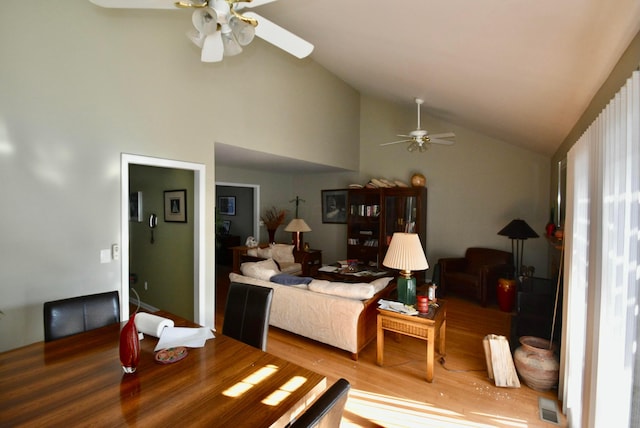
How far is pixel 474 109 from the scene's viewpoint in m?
3.97

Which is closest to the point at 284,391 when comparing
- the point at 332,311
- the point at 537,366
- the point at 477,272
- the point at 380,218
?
the point at 332,311

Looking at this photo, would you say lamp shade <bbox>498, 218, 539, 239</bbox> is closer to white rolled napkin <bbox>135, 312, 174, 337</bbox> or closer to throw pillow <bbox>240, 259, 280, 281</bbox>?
throw pillow <bbox>240, 259, 280, 281</bbox>

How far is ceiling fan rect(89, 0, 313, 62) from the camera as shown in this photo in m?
1.67

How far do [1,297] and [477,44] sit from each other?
12.7 feet

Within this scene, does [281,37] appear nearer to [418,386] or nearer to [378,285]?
[378,285]

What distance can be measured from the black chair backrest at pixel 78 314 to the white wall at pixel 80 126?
0.65 metres

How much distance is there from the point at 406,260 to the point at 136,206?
4235mm

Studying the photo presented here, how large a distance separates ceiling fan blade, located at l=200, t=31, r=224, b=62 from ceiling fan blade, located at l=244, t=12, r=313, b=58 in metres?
0.28

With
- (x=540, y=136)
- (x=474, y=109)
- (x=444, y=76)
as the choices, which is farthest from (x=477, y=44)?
(x=540, y=136)

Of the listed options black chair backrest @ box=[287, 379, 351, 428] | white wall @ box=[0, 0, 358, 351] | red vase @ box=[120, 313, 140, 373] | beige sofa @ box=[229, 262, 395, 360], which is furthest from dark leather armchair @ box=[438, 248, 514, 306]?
red vase @ box=[120, 313, 140, 373]

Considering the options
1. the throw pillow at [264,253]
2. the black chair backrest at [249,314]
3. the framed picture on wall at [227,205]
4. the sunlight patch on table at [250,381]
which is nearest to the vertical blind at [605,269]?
the sunlight patch on table at [250,381]

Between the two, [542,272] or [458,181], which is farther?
[458,181]

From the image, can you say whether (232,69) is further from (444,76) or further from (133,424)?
(133,424)

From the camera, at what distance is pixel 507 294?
171 inches
